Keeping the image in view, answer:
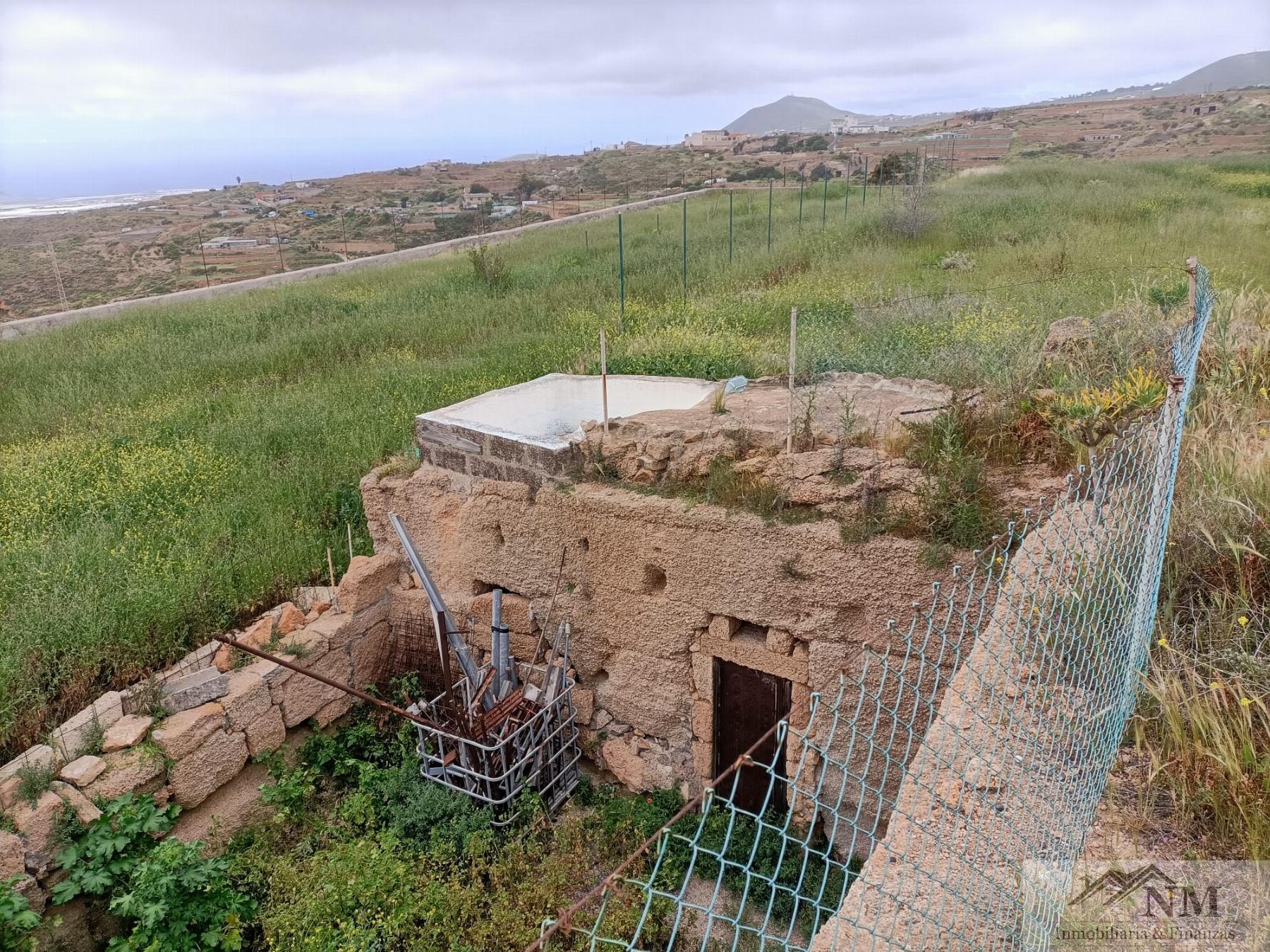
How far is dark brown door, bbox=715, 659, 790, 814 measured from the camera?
517 cm

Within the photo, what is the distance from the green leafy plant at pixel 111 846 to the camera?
14.0ft

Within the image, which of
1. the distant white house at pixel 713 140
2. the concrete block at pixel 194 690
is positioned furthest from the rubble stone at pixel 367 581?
the distant white house at pixel 713 140

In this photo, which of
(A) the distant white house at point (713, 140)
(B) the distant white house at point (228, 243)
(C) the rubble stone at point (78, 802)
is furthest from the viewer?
(A) the distant white house at point (713, 140)

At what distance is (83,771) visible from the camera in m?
4.46

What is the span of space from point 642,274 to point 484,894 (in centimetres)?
1050

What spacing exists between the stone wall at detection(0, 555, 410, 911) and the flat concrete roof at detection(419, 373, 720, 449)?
1380 mm

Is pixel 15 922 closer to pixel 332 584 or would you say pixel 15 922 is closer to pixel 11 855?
pixel 11 855

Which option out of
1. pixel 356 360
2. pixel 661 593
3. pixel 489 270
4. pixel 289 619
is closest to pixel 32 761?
pixel 289 619

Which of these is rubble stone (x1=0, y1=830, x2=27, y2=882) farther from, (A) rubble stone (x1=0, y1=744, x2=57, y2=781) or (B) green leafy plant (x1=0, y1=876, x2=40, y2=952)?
(A) rubble stone (x1=0, y1=744, x2=57, y2=781)

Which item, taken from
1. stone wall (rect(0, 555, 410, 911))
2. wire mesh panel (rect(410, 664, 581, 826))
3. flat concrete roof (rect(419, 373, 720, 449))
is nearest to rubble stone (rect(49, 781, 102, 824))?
stone wall (rect(0, 555, 410, 911))

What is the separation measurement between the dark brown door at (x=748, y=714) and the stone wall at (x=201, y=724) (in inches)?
107

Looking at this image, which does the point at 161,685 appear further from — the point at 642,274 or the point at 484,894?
the point at 642,274

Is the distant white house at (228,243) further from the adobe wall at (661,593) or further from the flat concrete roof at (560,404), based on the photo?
the adobe wall at (661,593)

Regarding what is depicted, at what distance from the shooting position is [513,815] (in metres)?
5.12
